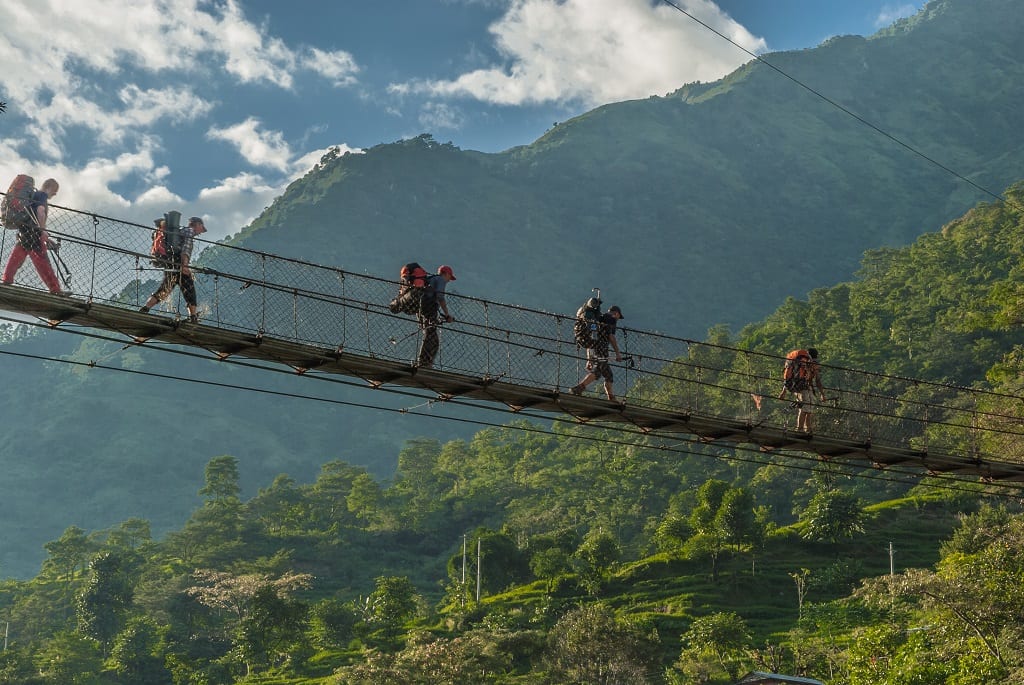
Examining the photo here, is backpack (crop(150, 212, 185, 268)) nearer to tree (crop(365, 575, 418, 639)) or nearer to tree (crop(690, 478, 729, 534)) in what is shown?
tree (crop(365, 575, 418, 639))

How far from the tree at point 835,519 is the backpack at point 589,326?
150 feet

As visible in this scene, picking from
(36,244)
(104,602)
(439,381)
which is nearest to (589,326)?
(439,381)

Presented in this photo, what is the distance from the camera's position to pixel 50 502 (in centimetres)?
17600

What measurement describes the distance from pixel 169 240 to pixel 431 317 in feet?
10.3

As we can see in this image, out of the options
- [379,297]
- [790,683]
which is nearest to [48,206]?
[790,683]

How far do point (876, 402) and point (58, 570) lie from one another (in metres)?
62.2

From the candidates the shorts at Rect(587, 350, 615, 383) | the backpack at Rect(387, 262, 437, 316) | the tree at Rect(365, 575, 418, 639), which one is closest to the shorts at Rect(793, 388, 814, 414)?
the shorts at Rect(587, 350, 615, 383)

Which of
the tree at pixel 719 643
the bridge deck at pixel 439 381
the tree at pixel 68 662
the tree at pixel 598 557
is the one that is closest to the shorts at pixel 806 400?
the bridge deck at pixel 439 381

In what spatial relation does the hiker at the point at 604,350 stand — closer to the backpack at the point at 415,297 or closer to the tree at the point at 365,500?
the backpack at the point at 415,297

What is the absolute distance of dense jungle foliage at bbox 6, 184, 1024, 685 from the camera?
37.8 m

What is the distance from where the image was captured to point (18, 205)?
10898 mm

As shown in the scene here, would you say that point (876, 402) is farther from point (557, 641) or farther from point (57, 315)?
point (57, 315)

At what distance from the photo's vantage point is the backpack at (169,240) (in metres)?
11.7

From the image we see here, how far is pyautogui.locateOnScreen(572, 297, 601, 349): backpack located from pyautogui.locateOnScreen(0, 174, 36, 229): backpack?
22.4ft
